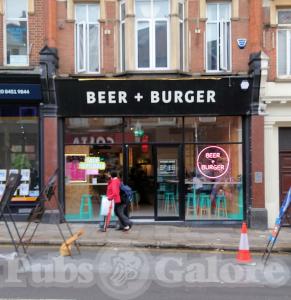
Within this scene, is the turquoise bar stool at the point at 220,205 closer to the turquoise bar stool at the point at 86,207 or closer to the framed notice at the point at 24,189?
the turquoise bar stool at the point at 86,207

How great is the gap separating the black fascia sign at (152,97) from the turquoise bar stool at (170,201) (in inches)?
91.0

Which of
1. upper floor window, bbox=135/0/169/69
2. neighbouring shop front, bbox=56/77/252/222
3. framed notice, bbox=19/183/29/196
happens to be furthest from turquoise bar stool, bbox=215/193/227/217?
framed notice, bbox=19/183/29/196

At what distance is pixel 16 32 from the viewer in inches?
593

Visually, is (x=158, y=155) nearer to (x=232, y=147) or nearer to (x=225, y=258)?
(x=232, y=147)

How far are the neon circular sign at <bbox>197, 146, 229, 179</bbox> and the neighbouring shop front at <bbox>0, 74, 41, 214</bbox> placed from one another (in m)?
4.72

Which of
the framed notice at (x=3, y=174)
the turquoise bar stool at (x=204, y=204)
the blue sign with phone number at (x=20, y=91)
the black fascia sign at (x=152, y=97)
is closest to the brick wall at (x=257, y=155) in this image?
the black fascia sign at (x=152, y=97)

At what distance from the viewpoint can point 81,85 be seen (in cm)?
1461

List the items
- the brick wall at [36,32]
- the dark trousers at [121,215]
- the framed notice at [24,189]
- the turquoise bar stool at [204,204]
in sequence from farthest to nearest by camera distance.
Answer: the framed notice at [24,189] → the turquoise bar stool at [204,204] → the brick wall at [36,32] → the dark trousers at [121,215]

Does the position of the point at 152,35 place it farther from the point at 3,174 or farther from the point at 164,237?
the point at 3,174

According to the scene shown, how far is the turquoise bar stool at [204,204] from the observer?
15125mm

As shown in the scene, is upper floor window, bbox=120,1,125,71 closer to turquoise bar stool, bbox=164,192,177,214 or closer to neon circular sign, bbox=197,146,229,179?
neon circular sign, bbox=197,146,229,179

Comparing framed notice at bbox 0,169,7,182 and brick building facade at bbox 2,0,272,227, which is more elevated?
brick building facade at bbox 2,0,272,227

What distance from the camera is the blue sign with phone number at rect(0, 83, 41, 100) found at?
1449 cm

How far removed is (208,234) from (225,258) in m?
2.95
